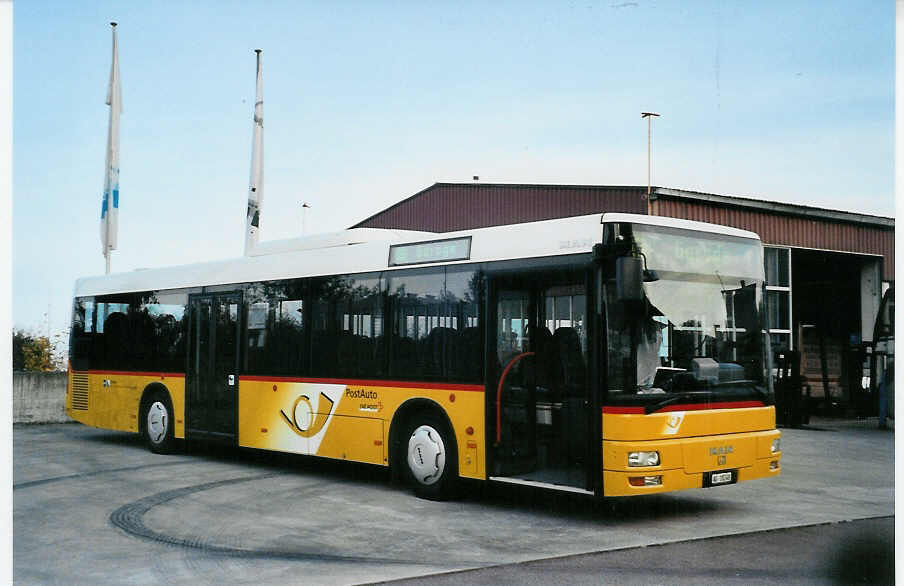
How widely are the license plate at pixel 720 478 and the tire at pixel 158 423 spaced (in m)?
8.77

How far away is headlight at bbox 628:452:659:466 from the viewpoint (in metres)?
9.02

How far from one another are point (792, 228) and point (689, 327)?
15.4m

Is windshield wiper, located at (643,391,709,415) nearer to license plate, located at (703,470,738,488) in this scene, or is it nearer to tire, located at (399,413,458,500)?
license plate, located at (703,470,738,488)

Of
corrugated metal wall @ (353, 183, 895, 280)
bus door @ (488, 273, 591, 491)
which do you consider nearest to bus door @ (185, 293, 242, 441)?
bus door @ (488, 273, 591, 491)

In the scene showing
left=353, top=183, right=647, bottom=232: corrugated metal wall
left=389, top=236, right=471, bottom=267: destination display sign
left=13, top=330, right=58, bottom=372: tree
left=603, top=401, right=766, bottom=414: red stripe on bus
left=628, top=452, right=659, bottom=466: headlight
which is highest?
left=353, top=183, right=647, bottom=232: corrugated metal wall

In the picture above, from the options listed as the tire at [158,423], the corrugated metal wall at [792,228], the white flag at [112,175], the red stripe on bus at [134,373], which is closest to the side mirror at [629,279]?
the red stripe on bus at [134,373]

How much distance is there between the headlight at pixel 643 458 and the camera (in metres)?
9.02

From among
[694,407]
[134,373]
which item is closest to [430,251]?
[694,407]

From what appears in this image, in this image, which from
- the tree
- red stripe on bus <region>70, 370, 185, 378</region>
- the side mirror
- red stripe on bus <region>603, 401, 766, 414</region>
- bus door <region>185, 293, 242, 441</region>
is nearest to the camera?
the side mirror

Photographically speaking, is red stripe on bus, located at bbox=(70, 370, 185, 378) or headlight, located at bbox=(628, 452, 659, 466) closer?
headlight, located at bbox=(628, 452, 659, 466)

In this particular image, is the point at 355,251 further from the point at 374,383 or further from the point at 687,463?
the point at 687,463

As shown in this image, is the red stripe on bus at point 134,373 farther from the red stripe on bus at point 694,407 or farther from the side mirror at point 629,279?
the side mirror at point 629,279

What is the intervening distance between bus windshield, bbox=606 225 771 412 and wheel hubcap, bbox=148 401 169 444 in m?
8.70

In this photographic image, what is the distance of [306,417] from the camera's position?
42.0ft
